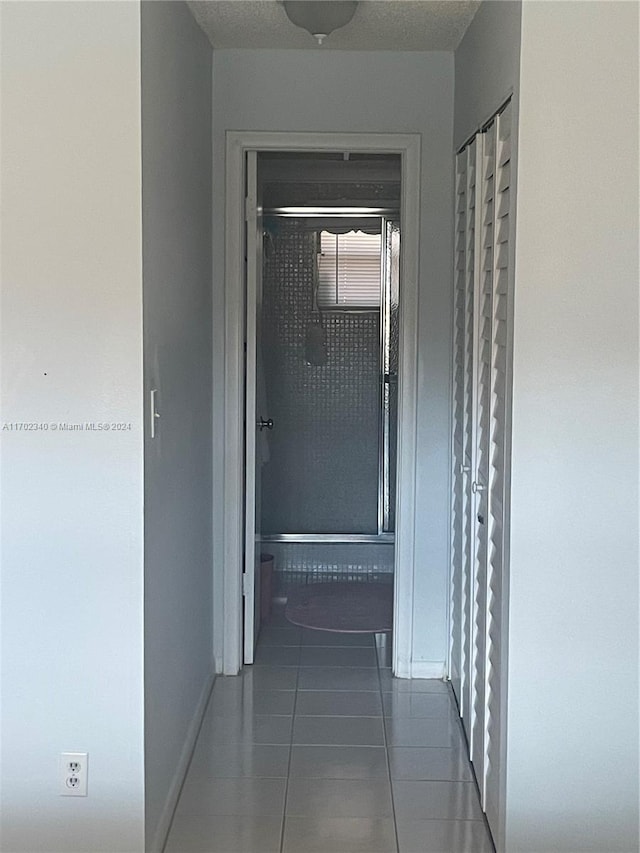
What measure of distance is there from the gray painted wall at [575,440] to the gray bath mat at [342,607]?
2145 millimetres

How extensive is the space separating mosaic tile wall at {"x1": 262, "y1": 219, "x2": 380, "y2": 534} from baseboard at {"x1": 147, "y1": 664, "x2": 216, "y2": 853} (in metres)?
2.21

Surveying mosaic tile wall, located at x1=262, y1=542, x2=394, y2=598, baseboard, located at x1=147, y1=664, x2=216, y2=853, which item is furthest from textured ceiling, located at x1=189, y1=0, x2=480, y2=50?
mosaic tile wall, located at x1=262, y1=542, x2=394, y2=598

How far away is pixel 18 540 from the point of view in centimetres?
239

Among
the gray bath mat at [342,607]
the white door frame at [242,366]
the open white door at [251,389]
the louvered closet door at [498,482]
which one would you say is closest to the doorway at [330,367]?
the gray bath mat at [342,607]

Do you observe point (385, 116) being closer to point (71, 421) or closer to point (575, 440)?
point (575, 440)

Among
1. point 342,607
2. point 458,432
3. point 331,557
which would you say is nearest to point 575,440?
point 458,432

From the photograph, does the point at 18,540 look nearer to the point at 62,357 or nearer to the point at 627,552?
the point at 62,357

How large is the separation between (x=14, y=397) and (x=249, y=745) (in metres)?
1.57

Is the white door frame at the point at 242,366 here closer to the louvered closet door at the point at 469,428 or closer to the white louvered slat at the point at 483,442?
the white louvered slat at the point at 483,442

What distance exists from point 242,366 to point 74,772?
1841 millimetres

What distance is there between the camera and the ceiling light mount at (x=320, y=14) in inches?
118

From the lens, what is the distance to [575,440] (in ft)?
7.88

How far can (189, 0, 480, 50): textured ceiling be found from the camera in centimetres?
309

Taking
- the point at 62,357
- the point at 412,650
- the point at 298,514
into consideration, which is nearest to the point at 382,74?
the point at 62,357
